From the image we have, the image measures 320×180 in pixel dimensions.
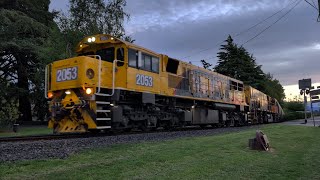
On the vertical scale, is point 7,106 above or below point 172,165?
above

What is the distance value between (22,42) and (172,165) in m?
29.1

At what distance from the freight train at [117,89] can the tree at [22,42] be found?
16600 millimetres

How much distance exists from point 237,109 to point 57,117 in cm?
1859

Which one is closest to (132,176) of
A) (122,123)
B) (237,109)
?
(122,123)

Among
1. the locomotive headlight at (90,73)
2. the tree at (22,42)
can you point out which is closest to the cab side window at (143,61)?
the locomotive headlight at (90,73)

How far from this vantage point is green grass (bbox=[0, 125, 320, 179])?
6.65 metres

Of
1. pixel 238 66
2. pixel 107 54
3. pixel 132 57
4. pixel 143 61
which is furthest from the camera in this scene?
pixel 238 66

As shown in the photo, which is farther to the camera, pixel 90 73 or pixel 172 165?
pixel 90 73

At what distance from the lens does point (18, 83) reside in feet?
130

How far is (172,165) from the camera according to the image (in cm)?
770

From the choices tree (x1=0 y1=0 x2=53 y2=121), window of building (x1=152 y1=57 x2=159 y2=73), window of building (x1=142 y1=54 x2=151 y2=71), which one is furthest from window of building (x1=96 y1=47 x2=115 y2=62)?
A: tree (x1=0 y1=0 x2=53 y2=121)

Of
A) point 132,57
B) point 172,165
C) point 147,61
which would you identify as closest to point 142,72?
point 147,61

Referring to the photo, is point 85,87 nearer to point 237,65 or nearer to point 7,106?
point 7,106

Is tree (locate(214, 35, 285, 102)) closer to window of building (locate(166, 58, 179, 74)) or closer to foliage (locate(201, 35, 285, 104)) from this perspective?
foliage (locate(201, 35, 285, 104))
